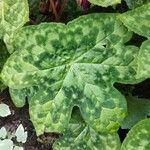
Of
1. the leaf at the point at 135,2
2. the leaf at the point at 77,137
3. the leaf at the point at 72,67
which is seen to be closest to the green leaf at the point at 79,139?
the leaf at the point at 77,137

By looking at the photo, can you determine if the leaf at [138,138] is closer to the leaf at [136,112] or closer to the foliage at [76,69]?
the foliage at [76,69]

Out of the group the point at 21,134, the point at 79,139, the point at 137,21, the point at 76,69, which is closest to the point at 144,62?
the point at 137,21

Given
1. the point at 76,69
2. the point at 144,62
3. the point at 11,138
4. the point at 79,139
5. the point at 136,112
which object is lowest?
the point at 11,138

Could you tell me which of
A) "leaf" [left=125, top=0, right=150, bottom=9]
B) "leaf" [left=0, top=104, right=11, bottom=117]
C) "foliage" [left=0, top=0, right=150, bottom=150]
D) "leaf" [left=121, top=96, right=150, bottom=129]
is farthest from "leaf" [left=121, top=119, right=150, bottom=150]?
"leaf" [left=0, top=104, right=11, bottom=117]

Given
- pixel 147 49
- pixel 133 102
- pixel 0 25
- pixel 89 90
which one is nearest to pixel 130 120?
pixel 133 102

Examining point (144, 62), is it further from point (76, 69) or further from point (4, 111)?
point (4, 111)

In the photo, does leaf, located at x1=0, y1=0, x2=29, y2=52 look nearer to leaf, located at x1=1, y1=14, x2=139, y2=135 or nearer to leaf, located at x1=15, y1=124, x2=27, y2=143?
leaf, located at x1=1, y1=14, x2=139, y2=135

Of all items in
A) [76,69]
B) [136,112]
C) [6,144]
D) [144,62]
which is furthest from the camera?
[6,144]
